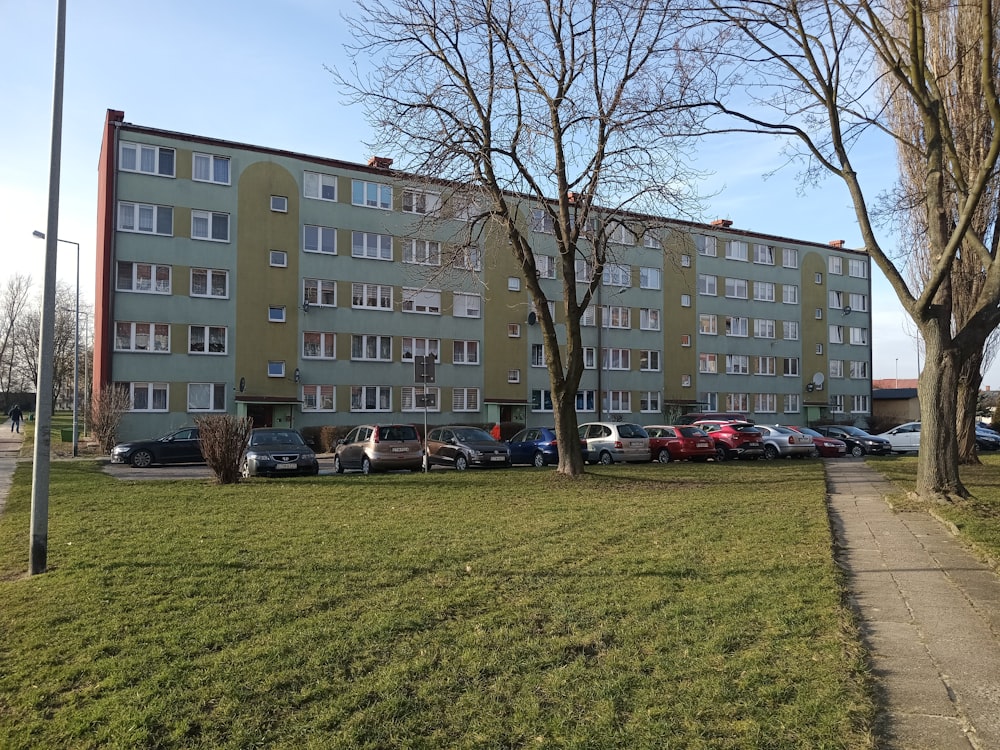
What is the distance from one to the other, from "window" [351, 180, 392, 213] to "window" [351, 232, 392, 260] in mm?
1518

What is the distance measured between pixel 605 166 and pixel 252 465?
36.4ft

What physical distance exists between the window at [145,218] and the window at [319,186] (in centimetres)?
650

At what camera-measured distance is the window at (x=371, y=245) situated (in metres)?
40.6

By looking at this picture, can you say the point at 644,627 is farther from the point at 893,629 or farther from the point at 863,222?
the point at 863,222

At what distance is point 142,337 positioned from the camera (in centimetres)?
3522

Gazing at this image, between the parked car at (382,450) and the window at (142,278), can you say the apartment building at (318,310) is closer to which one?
the window at (142,278)

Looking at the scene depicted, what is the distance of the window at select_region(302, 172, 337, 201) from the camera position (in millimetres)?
39375

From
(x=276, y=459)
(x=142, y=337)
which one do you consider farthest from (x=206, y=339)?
(x=276, y=459)

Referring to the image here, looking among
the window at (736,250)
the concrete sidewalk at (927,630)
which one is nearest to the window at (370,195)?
the window at (736,250)

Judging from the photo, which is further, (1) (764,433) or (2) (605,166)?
(1) (764,433)

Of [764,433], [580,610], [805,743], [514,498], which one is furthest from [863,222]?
[764,433]

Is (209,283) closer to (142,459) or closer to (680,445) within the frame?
(142,459)

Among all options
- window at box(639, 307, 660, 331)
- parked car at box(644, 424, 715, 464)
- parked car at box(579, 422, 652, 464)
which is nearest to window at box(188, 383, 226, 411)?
parked car at box(579, 422, 652, 464)

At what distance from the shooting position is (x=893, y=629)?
603cm
